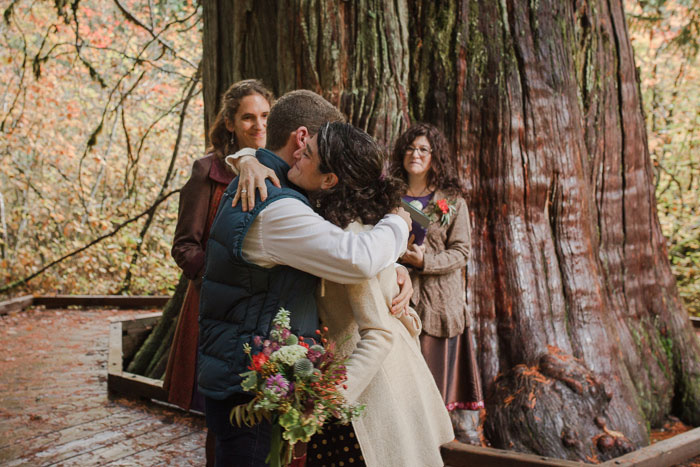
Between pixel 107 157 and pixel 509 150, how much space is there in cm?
1180

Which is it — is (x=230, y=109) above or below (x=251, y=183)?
above

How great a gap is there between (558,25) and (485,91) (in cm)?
74

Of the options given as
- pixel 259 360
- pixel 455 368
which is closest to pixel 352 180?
pixel 259 360

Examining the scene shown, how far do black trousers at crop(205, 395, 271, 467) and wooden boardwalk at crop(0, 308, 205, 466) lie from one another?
2.09m

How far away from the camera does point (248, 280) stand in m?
1.93

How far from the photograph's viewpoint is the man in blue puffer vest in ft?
6.03

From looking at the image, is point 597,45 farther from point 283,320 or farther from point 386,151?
point 283,320

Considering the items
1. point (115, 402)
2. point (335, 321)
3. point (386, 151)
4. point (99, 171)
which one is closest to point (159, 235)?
point (99, 171)

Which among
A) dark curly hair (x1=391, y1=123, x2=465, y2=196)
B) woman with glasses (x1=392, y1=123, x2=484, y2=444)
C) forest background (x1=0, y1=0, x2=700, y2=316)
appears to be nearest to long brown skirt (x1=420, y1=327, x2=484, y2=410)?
woman with glasses (x1=392, y1=123, x2=484, y2=444)

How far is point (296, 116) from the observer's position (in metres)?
2.14

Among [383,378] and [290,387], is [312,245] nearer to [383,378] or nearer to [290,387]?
[290,387]

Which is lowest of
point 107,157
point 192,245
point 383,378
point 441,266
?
point 383,378

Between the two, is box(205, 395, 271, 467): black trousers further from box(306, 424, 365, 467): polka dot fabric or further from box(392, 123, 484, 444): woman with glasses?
box(392, 123, 484, 444): woman with glasses

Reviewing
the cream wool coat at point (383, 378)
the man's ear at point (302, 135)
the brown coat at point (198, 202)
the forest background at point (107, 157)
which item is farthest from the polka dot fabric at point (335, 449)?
the forest background at point (107, 157)
